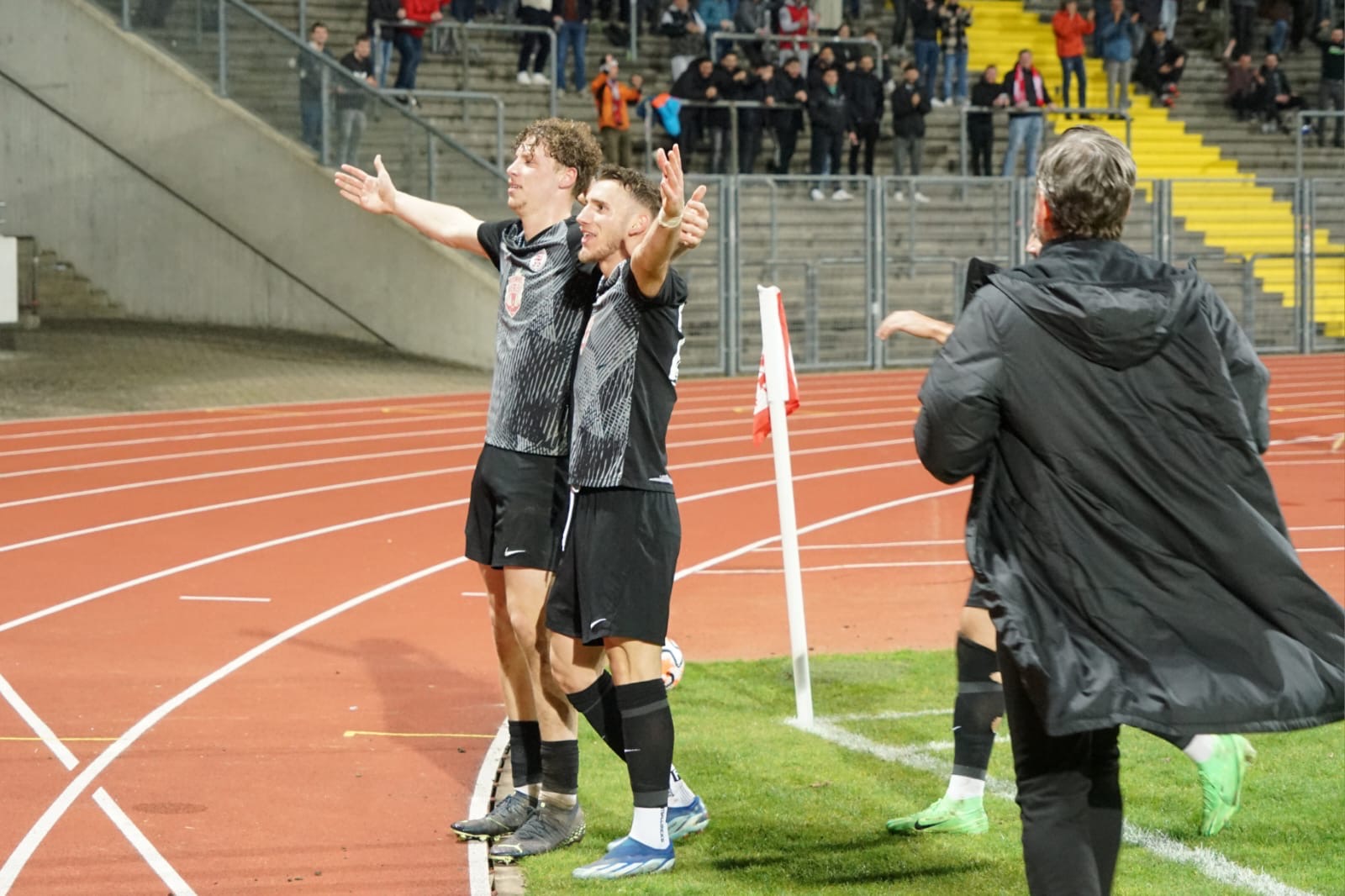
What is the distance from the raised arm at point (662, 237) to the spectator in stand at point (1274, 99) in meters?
29.9

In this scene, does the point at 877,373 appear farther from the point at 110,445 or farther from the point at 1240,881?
the point at 1240,881

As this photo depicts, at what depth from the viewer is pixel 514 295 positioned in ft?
18.4

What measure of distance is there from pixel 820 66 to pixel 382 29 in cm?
640

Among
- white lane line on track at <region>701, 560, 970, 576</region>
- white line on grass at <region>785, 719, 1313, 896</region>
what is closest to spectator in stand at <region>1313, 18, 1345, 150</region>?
white lane line on track at <region>701, 560, 970, 576</region>

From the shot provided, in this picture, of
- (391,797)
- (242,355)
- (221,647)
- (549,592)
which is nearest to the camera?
→ (549,592)

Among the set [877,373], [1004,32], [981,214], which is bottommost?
[877,373]

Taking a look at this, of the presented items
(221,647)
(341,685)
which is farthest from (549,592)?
(221,647)

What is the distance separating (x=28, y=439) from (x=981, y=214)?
1474 centimetres

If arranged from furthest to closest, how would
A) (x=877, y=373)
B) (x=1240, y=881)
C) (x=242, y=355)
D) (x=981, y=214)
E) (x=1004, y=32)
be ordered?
(x=1004, y=32) < (x=981, y=214) < (x=877, y=373) < (x=242, y=355) < (x=1240, y=881)

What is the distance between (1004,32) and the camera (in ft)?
109

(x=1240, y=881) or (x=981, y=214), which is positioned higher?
(x=981, y=214)

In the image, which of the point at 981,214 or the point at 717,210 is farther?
the point at 981,214

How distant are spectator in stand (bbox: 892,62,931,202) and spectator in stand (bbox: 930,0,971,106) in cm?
225

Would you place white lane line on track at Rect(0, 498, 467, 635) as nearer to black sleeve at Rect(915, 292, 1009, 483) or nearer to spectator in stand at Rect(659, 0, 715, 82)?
black sleeve at Rect(915, 292, 1009, 483)
